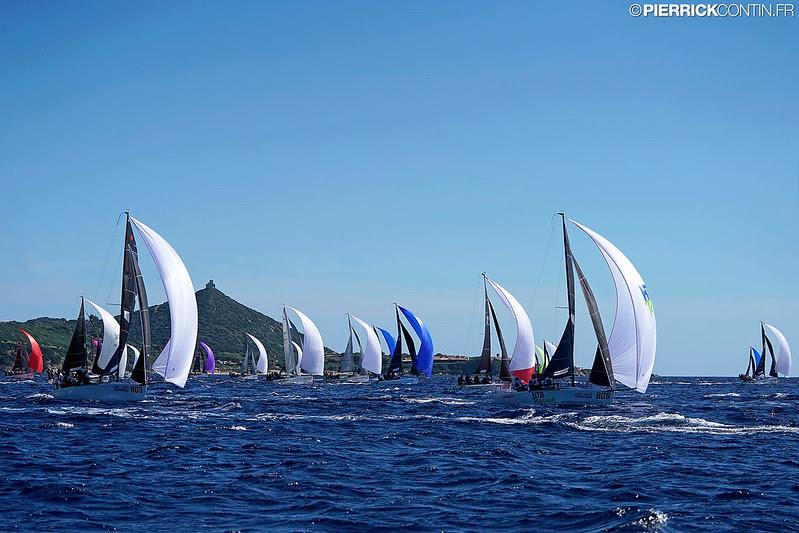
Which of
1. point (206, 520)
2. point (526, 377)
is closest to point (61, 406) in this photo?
point (526, 377)

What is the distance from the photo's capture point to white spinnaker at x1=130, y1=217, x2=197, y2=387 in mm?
48781

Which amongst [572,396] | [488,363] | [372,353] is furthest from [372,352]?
[572,396]

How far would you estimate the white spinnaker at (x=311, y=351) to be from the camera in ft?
358

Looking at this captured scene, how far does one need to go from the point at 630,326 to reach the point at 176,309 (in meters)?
25.0

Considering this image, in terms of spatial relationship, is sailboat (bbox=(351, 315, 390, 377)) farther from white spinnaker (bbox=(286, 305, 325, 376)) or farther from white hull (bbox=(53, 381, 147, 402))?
white hull (bbox=(53, 381, 147, 402))

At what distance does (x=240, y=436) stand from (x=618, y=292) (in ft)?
73.7

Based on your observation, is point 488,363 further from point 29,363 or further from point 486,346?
point 29,363

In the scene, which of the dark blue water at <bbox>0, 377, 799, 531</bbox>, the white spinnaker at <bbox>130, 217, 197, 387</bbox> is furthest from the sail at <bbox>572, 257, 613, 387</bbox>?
the white spinnaker at <bbox>130, 217, 197, 387</bbox>

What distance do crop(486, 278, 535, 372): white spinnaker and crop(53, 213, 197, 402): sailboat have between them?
24544 millimetres

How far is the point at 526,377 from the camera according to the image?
62812mm

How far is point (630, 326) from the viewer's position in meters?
46.1

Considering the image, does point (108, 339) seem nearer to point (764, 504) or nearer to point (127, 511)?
point (127, 511)

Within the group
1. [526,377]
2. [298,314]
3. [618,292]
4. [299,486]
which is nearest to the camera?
[299,486]

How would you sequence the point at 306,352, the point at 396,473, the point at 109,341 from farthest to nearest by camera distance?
the point at 306,352, the point at 109,341, the point at 396,473
